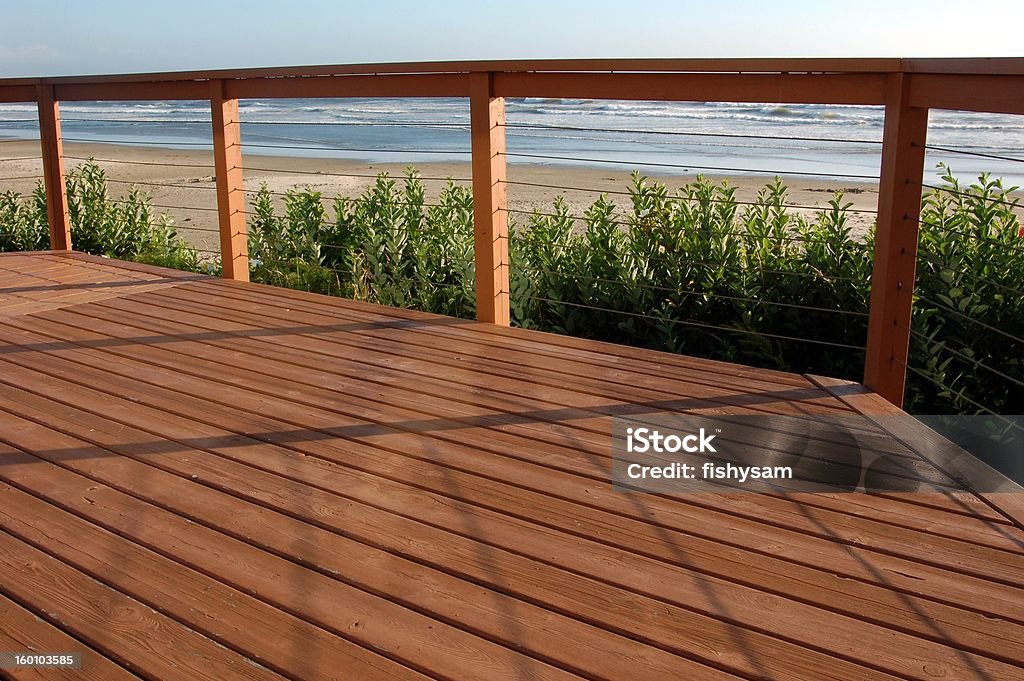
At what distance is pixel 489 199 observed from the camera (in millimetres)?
3453

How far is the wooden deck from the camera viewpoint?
152 centimetres

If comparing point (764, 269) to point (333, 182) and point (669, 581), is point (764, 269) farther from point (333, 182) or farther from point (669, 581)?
point (333, 182)

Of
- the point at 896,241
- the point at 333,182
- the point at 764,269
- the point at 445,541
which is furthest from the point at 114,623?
the point at 333,182

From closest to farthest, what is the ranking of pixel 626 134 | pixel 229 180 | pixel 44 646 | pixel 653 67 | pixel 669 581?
1. pixel 44 646
2. pixel 669 581
3. pixel 653 67
4. pixel 229 180
5. pixel 626 134

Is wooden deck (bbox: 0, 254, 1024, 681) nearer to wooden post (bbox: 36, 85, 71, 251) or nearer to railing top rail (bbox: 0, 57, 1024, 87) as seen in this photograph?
railing top rail (bbox: 0, 57, 1024, 87)

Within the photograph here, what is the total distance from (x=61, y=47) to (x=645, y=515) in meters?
39.2

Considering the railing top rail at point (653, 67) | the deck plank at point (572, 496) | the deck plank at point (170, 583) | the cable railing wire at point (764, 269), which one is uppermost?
the railing top rail at point (653, 67)

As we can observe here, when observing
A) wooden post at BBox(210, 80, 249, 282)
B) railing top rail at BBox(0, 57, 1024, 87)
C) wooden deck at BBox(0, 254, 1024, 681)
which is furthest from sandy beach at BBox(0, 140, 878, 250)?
wooden deck at BBox(0, 254, 1024, 681)

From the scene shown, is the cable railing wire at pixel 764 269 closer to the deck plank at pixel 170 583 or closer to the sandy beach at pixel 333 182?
the deck plank at pixel 170 583

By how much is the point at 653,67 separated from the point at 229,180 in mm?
2103

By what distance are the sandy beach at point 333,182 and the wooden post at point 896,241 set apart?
692cm

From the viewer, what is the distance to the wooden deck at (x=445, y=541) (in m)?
1.52

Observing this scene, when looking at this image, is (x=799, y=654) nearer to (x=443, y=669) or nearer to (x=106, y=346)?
(x=443, y=669)

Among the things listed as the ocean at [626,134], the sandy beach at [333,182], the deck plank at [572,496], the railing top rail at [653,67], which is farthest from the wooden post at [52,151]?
the ocean at [626,134]
